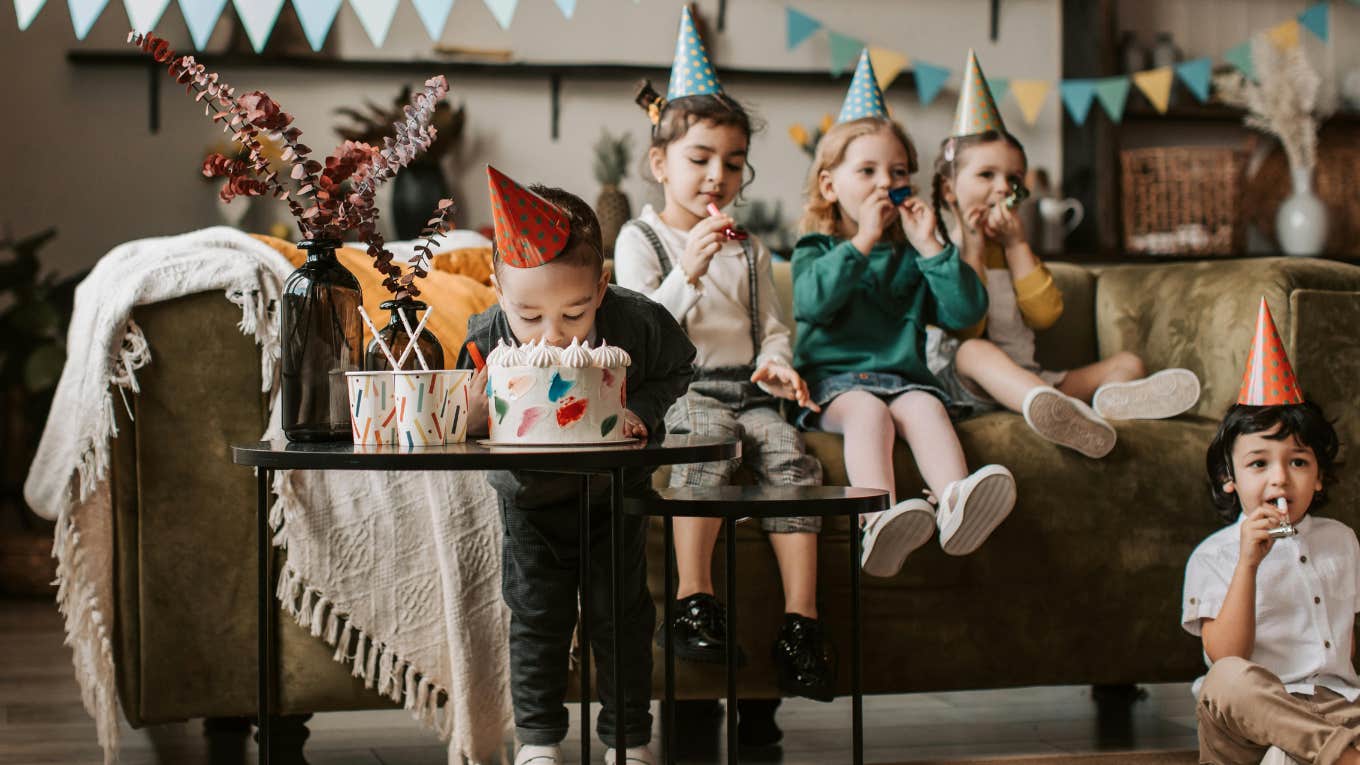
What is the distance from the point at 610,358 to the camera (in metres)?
1.21

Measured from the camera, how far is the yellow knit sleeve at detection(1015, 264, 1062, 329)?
2.35m

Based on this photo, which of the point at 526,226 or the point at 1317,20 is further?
the point at 1317,20

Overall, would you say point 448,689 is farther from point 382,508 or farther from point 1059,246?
point 1059,246

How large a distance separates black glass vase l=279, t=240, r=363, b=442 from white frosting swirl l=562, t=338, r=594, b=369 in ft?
0.72

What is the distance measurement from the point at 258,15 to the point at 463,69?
545 mm

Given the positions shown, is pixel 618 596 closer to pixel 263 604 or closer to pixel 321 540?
pixel 263 604

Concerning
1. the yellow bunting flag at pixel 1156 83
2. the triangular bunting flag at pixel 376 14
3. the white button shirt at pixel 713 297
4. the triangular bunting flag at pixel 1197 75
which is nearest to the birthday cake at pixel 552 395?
the white button shirt at pixel 713 297

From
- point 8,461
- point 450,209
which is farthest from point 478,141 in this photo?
point 450,209

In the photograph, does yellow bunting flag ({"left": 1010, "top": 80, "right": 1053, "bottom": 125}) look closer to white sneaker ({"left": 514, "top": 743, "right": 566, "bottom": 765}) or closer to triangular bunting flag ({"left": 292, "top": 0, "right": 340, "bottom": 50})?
triangular bunting flag ({"left": 292, "top": 0, "right": 340, "bottom": 50})

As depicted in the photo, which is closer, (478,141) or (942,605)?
(942,605)

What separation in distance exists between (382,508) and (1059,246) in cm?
265

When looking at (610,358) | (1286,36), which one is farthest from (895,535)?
(1286,36)

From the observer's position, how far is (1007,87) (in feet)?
12.8

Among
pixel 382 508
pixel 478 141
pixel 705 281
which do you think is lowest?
pixel 382 508
